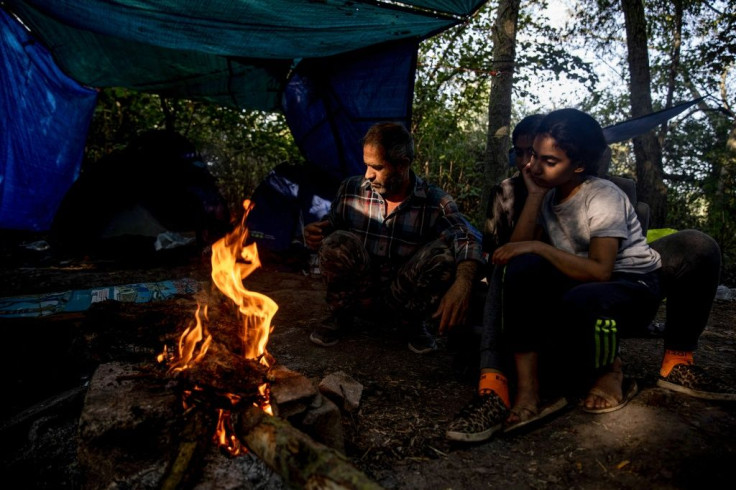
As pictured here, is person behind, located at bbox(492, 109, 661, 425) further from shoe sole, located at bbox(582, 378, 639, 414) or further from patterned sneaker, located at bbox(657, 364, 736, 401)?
patterned sneaker, located at bbox(657, 364, 736, 401)

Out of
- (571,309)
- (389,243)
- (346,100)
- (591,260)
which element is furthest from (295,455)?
(346,100)

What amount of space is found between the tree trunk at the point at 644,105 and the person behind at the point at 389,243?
18.2 ft

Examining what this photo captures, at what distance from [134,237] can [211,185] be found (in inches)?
44.5

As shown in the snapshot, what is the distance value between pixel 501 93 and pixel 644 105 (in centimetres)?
282

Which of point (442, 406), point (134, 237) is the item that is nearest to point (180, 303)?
point (442, 406)

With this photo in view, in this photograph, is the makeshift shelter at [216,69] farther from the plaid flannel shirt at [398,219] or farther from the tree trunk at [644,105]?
the tree trunk at [644,105]

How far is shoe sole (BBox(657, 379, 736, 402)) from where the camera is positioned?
1.80 metres

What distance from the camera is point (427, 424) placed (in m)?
1.89

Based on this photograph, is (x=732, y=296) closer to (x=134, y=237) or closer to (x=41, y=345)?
(x=41, y=345)

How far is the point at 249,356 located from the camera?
1884 millimetres

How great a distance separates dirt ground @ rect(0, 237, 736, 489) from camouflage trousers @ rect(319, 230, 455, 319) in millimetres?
324

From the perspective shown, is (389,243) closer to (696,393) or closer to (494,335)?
(494,335)

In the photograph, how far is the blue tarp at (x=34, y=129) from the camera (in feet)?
13.8

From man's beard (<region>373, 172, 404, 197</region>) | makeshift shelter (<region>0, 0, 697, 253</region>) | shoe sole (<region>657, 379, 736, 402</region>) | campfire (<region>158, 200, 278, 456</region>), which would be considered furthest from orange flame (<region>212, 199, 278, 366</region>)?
shoe sole (<region>657, 379, 736, 402</region>)
